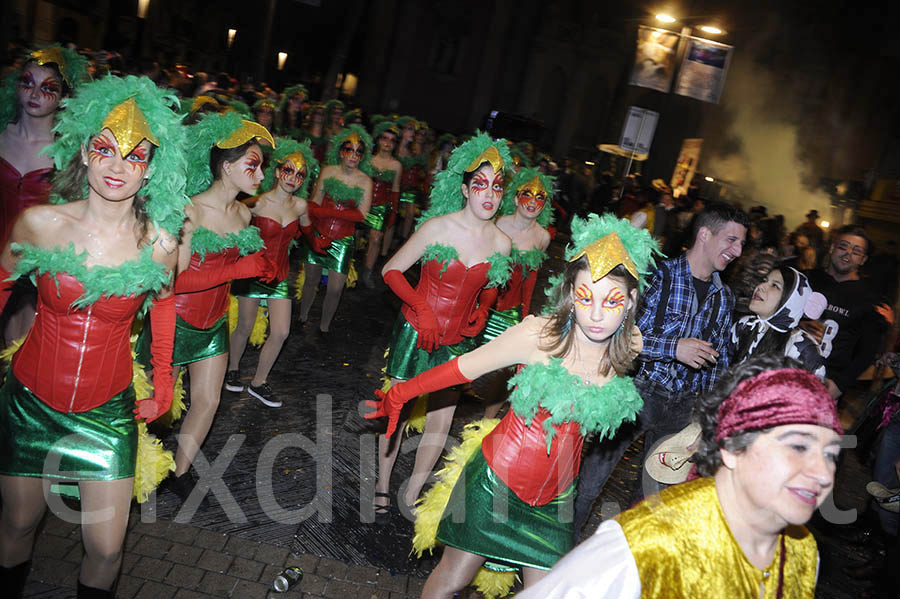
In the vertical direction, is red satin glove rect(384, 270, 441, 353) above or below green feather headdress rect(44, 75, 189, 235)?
below

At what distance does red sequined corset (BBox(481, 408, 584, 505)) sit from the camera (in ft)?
9.64

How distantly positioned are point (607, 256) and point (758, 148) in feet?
101

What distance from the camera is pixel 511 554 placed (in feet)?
9.52

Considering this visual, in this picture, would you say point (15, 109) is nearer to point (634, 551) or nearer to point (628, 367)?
point (628, 367)

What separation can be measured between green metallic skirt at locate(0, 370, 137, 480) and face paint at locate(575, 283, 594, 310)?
198 centimetres

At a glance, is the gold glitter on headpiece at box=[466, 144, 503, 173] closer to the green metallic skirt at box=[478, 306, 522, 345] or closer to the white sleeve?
the green metallic skirt at box=[478, 306, 522, 345]

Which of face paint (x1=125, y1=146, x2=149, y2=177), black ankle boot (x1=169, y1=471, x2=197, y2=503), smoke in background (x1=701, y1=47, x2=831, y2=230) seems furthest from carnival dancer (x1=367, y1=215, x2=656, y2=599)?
smoke in background (x1=701, y1=47, x2=831, y2=230)

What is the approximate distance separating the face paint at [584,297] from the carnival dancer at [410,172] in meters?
10.1

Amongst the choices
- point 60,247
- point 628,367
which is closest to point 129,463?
→ point 60,247

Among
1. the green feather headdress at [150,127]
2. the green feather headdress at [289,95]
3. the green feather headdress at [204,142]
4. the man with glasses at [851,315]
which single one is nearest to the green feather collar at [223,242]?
the green feather headdress at [204,142]

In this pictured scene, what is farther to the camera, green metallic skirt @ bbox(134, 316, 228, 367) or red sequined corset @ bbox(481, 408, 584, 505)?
green metallic skirt @ bbox(134, 316, 228, 367)

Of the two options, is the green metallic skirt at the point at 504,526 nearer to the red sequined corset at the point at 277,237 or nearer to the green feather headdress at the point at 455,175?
the green feather headdress at the point at 455,175

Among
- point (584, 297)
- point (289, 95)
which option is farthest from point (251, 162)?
point (289, 95)

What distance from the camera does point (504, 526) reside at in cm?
292
